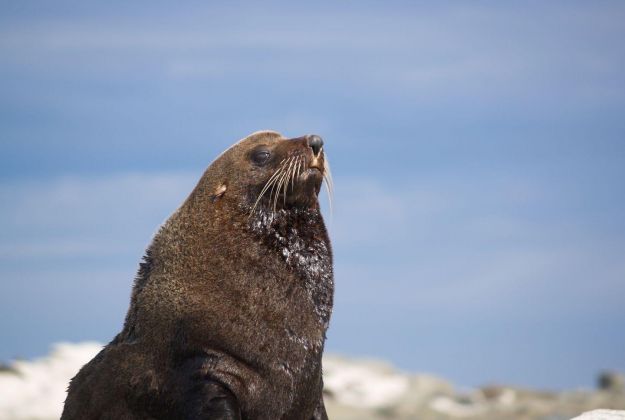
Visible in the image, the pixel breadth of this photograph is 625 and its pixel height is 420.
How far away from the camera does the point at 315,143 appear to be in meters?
8.95

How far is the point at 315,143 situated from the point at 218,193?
102 cm

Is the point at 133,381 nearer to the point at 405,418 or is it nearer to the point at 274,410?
the point at 274,410

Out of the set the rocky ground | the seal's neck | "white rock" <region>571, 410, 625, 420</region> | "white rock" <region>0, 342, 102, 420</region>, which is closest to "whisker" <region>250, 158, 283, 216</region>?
the seal's neck

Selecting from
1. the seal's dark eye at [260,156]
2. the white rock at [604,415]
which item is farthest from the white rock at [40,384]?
the white rock at [604,415]

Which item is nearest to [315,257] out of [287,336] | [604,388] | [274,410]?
[287,336]

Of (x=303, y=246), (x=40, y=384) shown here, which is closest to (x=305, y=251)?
(x=303, y=246)

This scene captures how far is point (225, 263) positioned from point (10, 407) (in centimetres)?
1165

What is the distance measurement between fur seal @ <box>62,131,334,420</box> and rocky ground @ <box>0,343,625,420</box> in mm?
10283

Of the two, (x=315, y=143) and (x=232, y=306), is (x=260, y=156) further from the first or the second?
(x=232, y=306)

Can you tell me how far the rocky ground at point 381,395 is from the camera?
18.8 m

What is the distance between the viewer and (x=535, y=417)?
1912cm

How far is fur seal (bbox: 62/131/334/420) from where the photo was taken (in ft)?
26.4

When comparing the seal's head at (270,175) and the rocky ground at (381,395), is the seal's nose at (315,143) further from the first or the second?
the rocky ground at (381,395)

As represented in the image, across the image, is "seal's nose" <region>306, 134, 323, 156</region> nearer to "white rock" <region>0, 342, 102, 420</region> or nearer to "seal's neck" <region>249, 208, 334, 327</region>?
"seal's neck" <region>249, 208, 334, 327</region>
